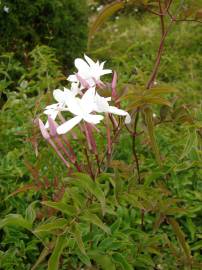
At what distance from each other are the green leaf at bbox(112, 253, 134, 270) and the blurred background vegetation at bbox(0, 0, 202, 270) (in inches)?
6.7

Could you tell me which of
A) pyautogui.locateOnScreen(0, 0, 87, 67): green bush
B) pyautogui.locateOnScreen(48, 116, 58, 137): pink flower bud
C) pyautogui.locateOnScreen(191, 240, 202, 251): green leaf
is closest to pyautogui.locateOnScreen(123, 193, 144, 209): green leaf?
pyautogui.locateOnScreen(48, 116, 58, 137): pink flower bud

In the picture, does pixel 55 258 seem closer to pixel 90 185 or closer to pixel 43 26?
pixel 90 185

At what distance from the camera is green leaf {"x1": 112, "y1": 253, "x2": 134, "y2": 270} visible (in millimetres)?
1320

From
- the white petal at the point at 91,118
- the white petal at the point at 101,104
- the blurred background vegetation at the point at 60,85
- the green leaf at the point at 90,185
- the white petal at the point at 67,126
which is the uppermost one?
the white petal at the point at 101,104

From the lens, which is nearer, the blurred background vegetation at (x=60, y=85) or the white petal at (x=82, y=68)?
the white petal at (x=82, y=68)

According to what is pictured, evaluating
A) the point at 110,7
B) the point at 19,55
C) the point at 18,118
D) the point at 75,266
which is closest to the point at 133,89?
the point at 110,7

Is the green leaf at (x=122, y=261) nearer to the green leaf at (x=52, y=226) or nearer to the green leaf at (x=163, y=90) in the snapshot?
the green leaf at (x=52, y=226)

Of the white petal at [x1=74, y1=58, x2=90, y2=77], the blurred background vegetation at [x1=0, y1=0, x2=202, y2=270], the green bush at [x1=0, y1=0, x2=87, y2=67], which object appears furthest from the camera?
the green bush at [x1=0, y1=0, x2=87, y2=67]

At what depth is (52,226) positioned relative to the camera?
1091 millimetres

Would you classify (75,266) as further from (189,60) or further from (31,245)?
→ (189,60)

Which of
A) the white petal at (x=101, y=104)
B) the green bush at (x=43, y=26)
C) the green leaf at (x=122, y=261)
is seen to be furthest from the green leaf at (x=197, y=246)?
the green bush at (x=43, y=26)

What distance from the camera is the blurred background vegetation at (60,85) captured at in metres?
1.62

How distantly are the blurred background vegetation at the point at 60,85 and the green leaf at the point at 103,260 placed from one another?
0.21 m

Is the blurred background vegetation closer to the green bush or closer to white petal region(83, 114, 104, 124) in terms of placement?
the green bush
